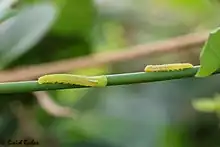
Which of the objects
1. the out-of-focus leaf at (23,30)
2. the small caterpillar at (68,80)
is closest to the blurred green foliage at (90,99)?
the out-of-focus leaf at (23,30)

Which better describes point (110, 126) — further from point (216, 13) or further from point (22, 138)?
point (216, 13)

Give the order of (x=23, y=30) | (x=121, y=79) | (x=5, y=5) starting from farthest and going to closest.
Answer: (x=23, y=30) → (x=5, y=5) → (x=121, y=79)

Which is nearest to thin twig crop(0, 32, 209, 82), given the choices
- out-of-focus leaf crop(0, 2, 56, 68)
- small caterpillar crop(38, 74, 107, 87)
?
out-of-focus leaf crop(0, 2, 56, 68)

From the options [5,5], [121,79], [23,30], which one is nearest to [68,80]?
[121,79]

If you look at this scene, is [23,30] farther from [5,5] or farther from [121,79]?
[121,79]

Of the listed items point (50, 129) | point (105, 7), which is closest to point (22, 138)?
point (50, 129)

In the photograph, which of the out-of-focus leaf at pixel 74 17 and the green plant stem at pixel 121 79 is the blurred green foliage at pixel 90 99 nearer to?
the out-of-focus leaf at pixel 74 17
